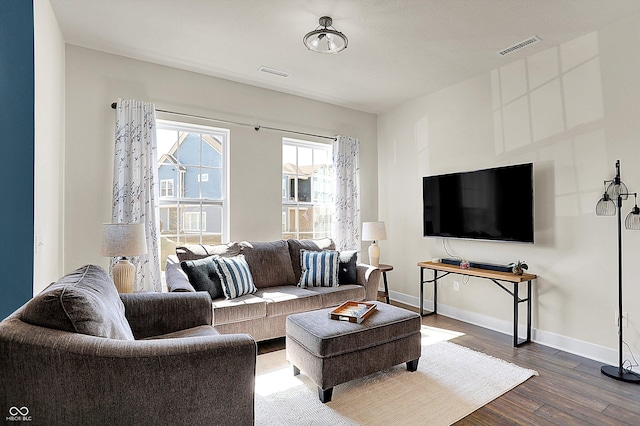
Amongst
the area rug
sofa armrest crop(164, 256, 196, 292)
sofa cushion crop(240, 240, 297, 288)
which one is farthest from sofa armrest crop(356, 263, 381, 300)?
sofa armrest crop(164, 256, 196, 292)

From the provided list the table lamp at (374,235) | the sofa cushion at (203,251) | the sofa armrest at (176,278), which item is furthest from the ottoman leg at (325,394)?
the table lamp at (374,235)

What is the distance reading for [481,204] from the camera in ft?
12.4

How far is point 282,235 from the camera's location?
4520mm

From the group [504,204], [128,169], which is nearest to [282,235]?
[128,169]

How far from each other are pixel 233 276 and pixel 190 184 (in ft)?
4.50

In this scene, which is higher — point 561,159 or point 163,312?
point 561,159

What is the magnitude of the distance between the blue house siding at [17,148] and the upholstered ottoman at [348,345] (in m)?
1.77

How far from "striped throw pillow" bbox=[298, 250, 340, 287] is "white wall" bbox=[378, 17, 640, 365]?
1.49 meters

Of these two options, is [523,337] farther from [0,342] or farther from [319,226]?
[0,342]

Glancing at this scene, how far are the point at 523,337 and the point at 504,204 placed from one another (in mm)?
1373

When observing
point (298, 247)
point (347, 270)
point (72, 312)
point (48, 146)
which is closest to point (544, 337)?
point (347, 270)

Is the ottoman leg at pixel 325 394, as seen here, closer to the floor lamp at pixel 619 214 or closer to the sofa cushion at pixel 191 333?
the sofa cushion at pixel 191 333

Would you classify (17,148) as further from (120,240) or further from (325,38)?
(325,38)

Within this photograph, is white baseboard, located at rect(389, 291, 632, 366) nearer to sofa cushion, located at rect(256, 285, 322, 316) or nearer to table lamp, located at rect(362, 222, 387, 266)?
table lamp, located at rect(362, 222, 387, 266)
